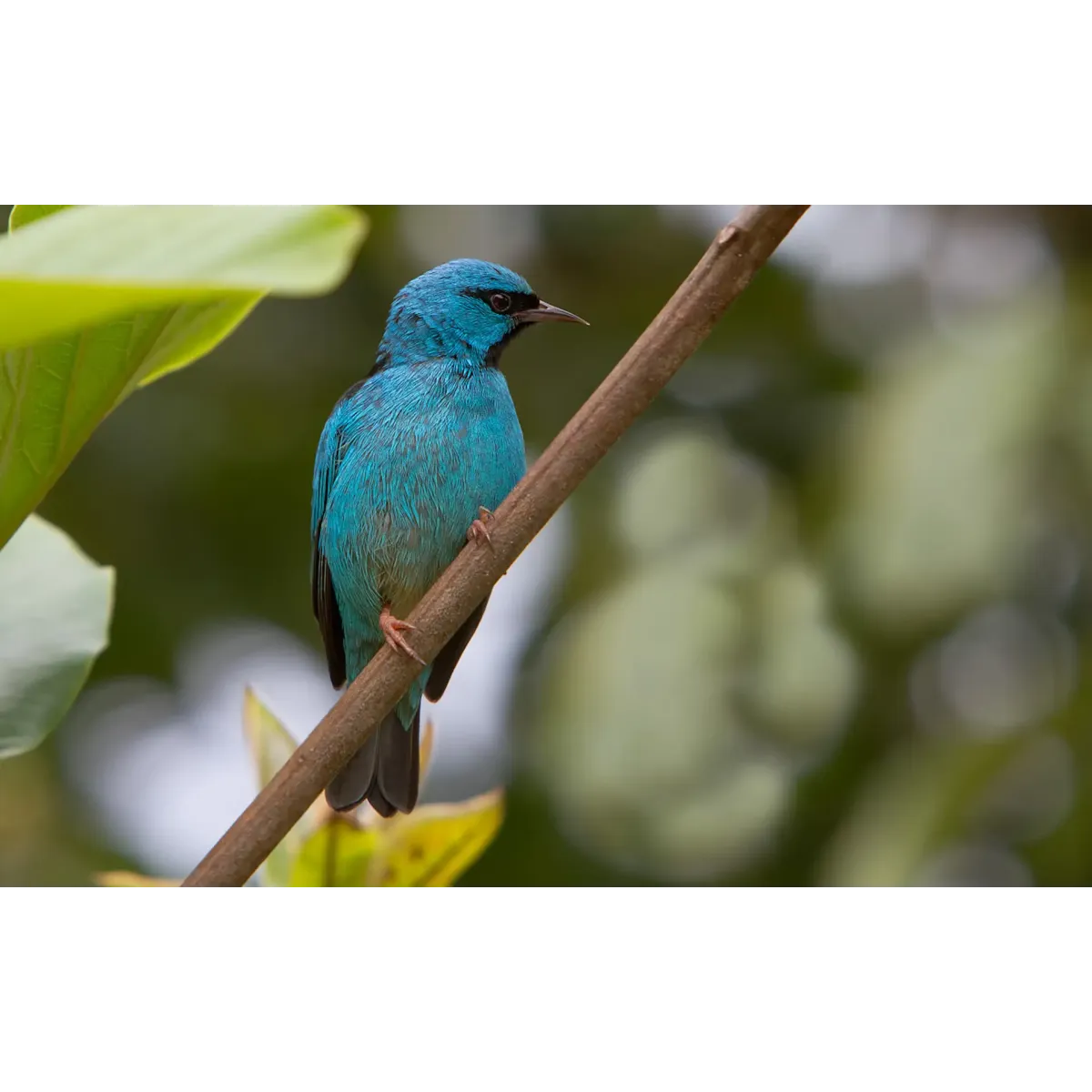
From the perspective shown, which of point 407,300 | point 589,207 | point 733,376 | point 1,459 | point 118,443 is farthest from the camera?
point 118,443

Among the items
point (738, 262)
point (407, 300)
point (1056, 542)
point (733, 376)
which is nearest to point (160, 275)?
point (738, 262)

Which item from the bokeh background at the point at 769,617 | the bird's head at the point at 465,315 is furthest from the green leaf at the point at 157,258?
the bokeh background at the point at 769,617

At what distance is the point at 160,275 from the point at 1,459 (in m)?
0.71

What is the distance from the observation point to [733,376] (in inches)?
146

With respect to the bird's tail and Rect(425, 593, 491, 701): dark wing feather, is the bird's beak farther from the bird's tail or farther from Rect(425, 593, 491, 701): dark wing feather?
the bird's tail

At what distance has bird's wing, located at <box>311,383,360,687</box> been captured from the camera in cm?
291

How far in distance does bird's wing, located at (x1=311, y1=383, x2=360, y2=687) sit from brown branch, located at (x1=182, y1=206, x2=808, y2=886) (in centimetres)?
123

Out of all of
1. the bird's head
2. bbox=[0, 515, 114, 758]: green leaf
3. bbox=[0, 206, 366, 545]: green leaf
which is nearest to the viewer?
bbox=[0, 206, 366, 545]: green leaf

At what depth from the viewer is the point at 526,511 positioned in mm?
1644

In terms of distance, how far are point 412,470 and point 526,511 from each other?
1.17 m

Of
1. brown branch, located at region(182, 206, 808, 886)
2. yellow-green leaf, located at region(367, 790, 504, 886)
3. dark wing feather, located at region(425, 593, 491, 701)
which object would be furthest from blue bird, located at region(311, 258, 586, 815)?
brown branch, located at region(182, 206, 808, 886)

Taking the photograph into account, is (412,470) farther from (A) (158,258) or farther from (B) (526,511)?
(A) (158,258)

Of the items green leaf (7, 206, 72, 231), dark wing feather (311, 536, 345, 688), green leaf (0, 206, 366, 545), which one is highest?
green leaf (0, 206, 366, 545)

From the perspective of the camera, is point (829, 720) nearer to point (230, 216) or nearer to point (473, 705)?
point (473, 705)
